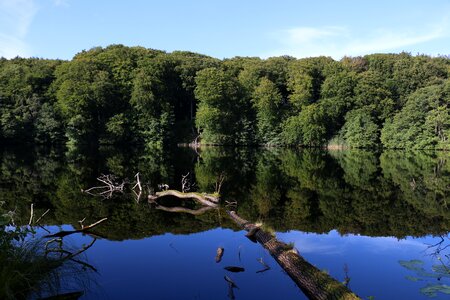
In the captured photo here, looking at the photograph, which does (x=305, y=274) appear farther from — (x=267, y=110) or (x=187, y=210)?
(x=267, y=110)

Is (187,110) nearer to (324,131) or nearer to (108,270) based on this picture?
(324,131)

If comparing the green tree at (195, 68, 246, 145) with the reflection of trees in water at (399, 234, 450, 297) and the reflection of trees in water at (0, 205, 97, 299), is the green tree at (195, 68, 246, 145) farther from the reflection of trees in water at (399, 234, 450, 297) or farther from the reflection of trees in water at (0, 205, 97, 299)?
the reflection of trees in water at (0, 205, 97, 299)

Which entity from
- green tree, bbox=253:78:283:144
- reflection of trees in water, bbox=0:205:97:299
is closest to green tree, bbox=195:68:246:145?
green tree, bbox=253:78:283:144

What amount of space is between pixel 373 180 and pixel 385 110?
44.2m

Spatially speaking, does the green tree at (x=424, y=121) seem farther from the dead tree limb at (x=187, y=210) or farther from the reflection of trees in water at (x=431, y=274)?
the reflection of trees in water at (x=431, y=274)

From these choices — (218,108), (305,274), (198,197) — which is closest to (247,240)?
(305,274)

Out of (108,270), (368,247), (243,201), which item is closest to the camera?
(108,270)

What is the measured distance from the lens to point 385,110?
67375 mm

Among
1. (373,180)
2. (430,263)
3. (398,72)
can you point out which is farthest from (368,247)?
(398,72)

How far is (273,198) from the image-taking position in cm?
2009

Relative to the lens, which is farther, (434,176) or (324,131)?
(324,131)

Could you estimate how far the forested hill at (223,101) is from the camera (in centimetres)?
6325

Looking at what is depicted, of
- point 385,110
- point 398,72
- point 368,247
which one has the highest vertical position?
point 398,72

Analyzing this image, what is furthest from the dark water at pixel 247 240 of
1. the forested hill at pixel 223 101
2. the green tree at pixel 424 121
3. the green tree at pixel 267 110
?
the green tree at pixel 267 110
